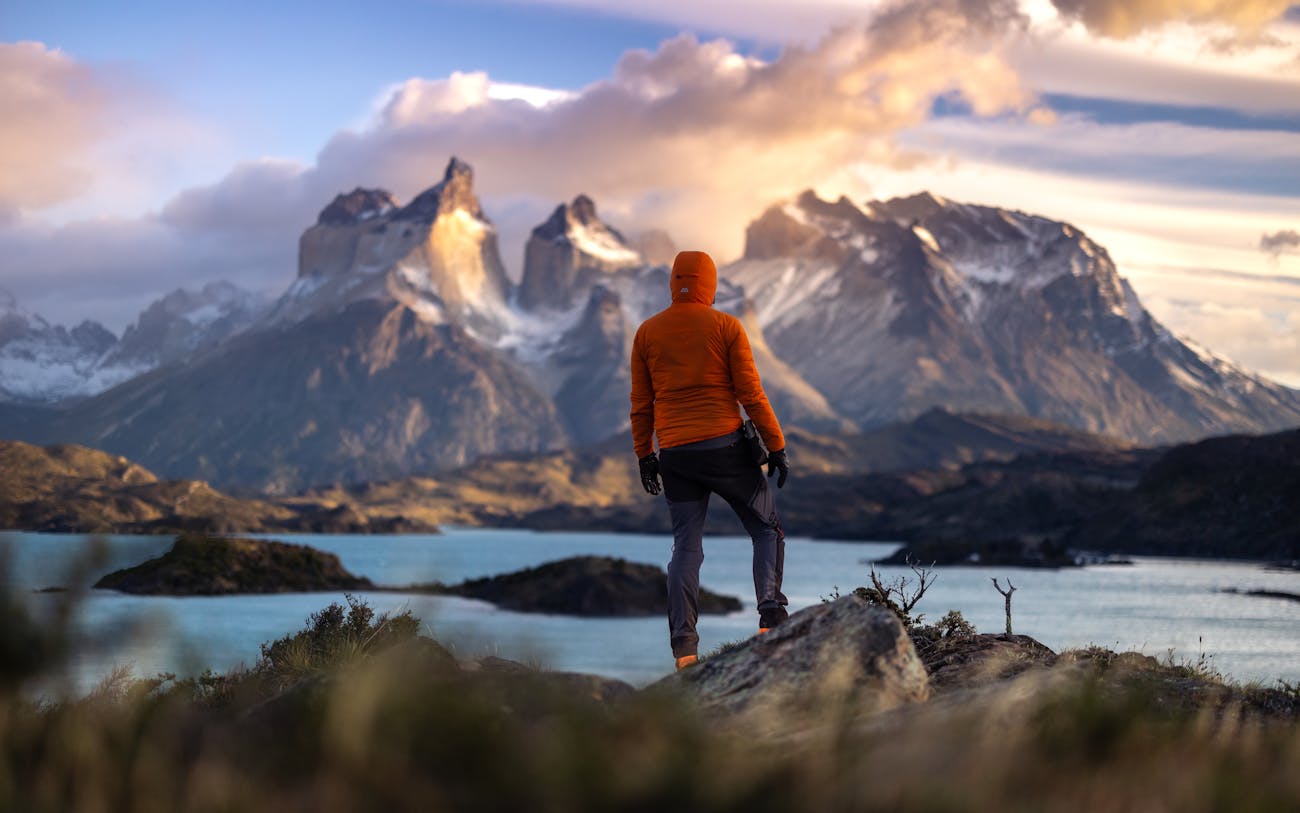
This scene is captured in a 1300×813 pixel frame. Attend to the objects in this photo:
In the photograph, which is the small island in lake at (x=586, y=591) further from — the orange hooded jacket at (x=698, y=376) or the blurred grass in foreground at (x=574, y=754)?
the blurred grass in foreground at (x=574, y=754)

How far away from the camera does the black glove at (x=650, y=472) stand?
11828mm

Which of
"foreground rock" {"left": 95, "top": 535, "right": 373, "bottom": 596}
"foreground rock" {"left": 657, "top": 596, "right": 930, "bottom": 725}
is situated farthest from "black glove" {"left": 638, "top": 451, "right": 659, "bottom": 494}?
"foreground rock" {"left": 95, "top": 535, "right": 373, "bottom": 596}

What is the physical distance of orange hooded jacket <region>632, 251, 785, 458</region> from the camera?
1151cm

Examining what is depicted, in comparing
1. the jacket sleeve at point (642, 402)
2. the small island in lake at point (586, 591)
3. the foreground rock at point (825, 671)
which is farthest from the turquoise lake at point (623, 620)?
the small island in lake at point (586, 591)

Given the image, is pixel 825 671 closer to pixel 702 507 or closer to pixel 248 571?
pixel 702 507

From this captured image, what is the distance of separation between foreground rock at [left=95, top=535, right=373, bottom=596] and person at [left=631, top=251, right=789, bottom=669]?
82684mm

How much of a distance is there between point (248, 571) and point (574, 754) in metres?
98.6

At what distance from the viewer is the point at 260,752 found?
571 cm

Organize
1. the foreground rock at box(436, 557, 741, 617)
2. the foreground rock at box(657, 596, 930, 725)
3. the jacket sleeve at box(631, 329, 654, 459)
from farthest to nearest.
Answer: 1. the foreground rock at box(436, 557, 741, 617)
2. the jacket sleeve at box(631, 329, 654, 459)
3. the foreground rock at box(657, 596, 930, 725)

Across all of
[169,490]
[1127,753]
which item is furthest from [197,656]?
[169,490]

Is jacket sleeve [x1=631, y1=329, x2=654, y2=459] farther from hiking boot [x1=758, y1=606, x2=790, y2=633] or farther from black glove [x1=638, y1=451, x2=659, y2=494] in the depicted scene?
hiking boot [x1=758, y1=606, x2=790, y2=633]

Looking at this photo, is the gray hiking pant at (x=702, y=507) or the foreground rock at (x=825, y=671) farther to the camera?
the gray hiking pant at (x=702, y=507)

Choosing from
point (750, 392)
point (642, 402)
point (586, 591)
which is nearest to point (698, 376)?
point (750, 392)

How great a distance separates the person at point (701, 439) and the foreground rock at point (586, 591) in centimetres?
9794
